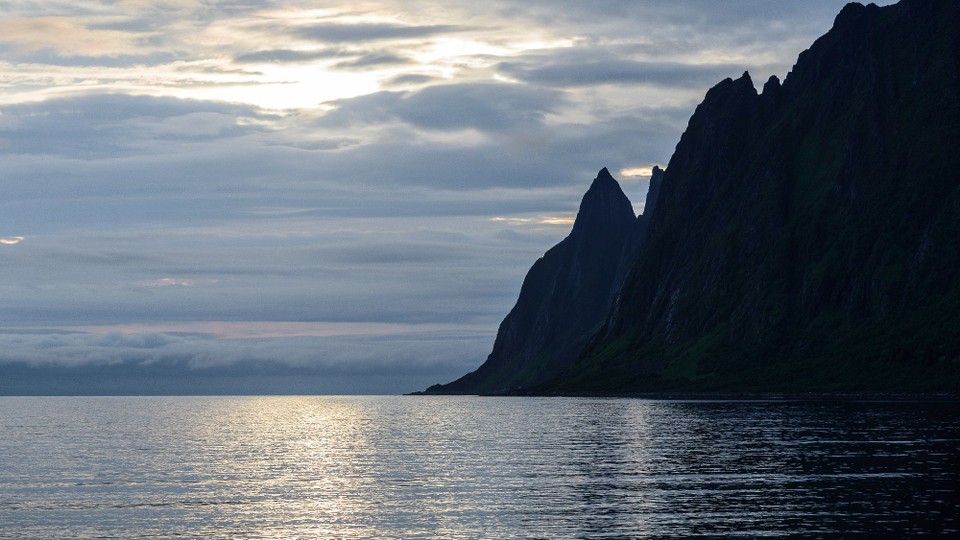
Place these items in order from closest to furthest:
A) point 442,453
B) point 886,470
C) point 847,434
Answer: point 886,470
point 442,453
point 847,434

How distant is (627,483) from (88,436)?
111m

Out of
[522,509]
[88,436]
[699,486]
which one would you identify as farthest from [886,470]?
[88,436]

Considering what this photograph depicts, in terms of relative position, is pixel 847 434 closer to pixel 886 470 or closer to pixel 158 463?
pixel 886 470

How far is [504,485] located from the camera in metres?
87.4

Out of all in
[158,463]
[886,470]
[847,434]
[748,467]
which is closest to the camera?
[886,470]

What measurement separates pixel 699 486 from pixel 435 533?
28638mm

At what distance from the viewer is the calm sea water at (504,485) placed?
66125 mm

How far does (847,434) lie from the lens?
13238 centimetres

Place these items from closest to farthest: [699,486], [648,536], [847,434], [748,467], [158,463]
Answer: [648,536], [699,486], [748,467], [158,463], [847,434]

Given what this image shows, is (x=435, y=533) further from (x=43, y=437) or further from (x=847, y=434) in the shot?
(x=43, y=437)

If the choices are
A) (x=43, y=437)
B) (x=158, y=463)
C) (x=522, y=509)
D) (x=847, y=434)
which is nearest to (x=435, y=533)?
(x=522, y=509)

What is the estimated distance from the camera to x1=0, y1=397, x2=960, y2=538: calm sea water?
66.1 metres

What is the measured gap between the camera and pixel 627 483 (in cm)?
8825

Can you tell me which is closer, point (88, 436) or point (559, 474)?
point (559, 474)
